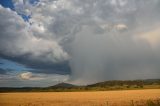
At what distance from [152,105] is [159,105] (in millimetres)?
891

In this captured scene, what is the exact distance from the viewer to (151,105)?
102ft

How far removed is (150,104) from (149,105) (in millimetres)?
276

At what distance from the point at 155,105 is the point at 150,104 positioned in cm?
72

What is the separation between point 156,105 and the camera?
101 feet

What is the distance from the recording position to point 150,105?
31.1m

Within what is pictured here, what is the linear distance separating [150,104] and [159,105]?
111cm

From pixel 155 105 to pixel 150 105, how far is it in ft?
2.01

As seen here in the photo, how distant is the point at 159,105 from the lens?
31.0 meters

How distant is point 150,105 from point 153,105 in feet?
1.21

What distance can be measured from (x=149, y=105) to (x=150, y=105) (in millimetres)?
180

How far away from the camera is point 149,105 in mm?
31219

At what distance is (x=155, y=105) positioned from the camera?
3086 cm

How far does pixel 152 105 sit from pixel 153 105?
0.40ft
